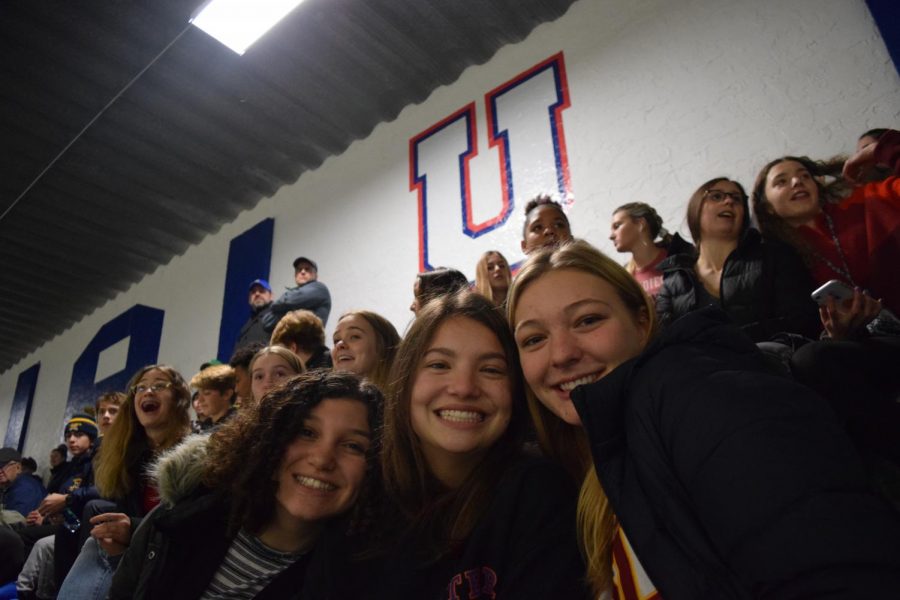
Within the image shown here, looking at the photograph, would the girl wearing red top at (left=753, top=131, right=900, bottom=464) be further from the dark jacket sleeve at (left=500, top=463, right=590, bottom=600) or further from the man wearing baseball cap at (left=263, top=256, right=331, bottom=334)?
the man wearing baseball cap at (left=263, top=256, right=331, bottom=334)

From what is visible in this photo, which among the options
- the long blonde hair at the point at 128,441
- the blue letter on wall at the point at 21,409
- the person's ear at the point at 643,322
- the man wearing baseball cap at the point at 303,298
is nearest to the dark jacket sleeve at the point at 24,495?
the man wearing baseball cap at the point at 303,298

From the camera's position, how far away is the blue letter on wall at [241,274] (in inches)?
208

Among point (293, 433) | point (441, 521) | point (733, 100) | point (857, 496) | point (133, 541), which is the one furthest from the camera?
point (733, 100)

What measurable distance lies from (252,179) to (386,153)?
175 cm

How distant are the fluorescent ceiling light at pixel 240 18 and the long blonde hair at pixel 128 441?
7.04 feet

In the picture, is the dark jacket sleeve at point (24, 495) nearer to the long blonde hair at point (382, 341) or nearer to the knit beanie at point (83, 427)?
the knit beanie at point (83, 427)

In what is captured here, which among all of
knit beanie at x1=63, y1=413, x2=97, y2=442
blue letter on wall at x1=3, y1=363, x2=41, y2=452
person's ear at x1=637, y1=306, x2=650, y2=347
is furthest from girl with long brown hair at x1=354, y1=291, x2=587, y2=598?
blue letter on wall at x1=3, y1=363, x2=41, y2=452

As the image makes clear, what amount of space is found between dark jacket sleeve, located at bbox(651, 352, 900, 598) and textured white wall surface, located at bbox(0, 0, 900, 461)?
221 centimetres

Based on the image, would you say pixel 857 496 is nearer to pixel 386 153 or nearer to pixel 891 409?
pixel 891 409

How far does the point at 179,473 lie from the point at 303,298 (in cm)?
260

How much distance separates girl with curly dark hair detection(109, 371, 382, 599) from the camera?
1346 mm

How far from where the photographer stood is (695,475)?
61cm

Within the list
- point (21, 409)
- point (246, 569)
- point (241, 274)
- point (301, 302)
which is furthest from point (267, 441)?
point (21, 409)

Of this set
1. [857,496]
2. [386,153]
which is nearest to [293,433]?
[857,496]
